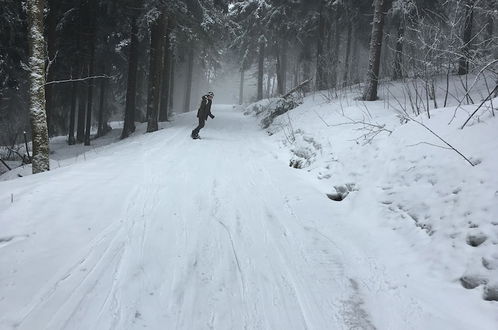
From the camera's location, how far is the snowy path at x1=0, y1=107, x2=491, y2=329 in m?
3.30

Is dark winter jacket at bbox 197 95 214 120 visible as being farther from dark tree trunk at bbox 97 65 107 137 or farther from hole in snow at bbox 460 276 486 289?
hole in snow at bbox 460 276 486 289

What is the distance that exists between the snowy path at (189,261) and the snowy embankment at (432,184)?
1.29 feet

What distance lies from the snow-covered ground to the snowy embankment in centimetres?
2

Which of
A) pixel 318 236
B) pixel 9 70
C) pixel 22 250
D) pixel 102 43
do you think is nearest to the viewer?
pixel 22 250

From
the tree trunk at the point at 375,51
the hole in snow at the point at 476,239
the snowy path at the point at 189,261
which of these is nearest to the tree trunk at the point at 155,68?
the tree trunk at the point at 375,51

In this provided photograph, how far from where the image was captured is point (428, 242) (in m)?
4.36

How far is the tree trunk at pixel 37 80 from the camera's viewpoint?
827cm

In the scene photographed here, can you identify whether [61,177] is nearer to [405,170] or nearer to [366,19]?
[405,170]

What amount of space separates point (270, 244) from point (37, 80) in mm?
6993

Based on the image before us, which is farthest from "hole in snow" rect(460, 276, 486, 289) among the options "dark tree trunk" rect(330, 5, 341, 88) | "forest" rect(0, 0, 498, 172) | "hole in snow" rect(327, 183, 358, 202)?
"dark tree trunk" rect(330, 5, 341, 88)

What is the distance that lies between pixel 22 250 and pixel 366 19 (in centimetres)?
2141

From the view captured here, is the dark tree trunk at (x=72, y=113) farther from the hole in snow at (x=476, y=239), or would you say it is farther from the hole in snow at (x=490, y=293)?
the hole in snow at (x=490, y=293)

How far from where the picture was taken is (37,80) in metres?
8.40

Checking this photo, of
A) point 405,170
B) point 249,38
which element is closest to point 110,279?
point 405,170
